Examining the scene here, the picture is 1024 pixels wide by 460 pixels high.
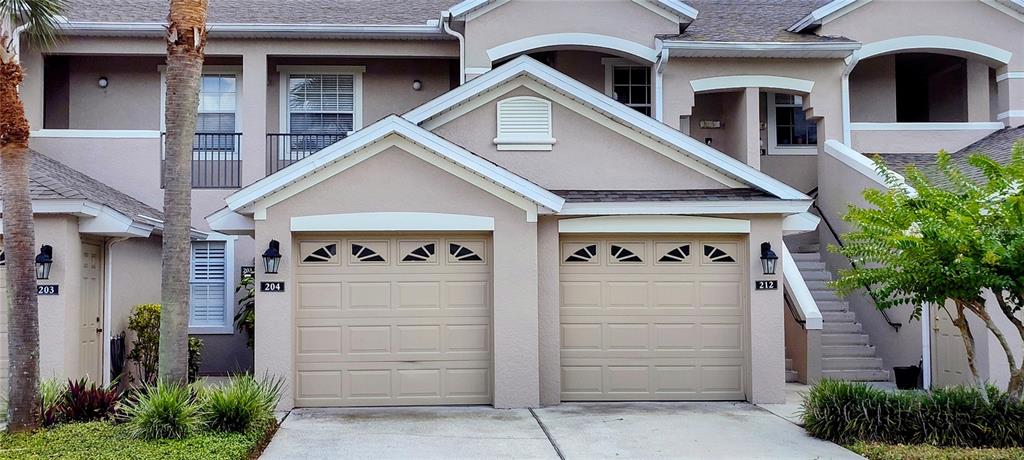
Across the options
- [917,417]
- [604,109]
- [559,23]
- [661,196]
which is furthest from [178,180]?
[559,23]

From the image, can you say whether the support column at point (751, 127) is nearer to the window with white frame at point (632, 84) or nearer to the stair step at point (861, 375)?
the window with white frame at point (632, 84)

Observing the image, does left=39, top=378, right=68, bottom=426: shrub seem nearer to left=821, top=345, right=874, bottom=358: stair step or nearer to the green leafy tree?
the green leafy tree

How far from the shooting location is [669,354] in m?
11.7

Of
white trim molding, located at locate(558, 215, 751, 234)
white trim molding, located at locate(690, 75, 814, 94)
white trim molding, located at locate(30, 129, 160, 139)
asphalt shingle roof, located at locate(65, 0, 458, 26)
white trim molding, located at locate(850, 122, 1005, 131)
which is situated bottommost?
white trim molding, located at locate(558, 215, 751, 234)

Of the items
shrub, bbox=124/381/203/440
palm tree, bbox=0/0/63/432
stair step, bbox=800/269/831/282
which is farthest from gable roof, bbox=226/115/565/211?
stair step, bbox=800/269/831/282

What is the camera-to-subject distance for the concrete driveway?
Result: 8664mm

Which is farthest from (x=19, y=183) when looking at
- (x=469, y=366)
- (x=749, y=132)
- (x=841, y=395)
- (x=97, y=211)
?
(x=749, y=132)

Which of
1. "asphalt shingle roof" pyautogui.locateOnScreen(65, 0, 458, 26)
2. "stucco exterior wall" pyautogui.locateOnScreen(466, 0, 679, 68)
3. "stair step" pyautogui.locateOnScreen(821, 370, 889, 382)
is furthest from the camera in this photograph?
"asphalt shingle roof" pyautogui.locateOnScreen(65, 0, 458, 26)

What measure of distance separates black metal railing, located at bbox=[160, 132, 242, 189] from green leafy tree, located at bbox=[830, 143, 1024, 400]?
10690 mm

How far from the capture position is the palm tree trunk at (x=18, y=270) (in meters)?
8.74

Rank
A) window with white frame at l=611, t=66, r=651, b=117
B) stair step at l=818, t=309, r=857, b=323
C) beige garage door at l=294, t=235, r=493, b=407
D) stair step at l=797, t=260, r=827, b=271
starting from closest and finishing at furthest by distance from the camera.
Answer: beige garage door at l=294, t=235, r=493, b=407, stair step at l=818, t=309, r=857, b=323, stair step at l=797, t=260, r=827, b=271, window with white frame at l=611, t=66, r=651, b=117

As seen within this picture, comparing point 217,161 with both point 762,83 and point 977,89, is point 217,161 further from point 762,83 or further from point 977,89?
point 977,89

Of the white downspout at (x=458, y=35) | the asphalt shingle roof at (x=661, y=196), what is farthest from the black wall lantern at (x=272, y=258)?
the white downspout at (x=458, y=35)

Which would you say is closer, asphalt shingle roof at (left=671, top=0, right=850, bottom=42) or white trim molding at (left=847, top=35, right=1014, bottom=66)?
asphalt shingle roof at (left=671, top=0, right=850, bottom=42)
